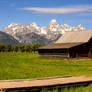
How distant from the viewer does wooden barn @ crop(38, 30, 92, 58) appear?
51.9 meters

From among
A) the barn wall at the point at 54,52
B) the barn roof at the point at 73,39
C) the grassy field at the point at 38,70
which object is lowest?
the barn wall at the point at 54,52

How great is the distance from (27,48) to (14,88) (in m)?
149

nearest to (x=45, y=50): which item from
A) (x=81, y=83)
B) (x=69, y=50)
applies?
(x=69, y=50)

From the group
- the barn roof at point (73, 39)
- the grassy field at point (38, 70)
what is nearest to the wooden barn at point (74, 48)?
the barn roof at point (73, 39)

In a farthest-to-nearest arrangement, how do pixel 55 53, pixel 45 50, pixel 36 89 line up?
pixel 45 50, pixel 55 53, pixel 36 89

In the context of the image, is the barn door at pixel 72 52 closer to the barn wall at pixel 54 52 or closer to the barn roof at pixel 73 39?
the barn wall at pixel 54 52

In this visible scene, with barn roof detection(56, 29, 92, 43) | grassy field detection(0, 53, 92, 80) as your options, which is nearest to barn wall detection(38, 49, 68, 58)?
barn roof detection(56, 29, 92, 43)

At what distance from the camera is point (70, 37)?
62062mm

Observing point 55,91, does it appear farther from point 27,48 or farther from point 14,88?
point 27,48

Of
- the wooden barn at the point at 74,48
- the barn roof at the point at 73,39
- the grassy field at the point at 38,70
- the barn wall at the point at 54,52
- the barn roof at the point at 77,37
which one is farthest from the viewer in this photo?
the barn roof at the point at 77,37

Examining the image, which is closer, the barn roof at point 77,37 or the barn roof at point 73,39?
the barn roof at point 73,39

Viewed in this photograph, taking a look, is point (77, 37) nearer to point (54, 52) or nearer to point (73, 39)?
point (73, 39)

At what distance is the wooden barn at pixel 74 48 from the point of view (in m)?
51.9

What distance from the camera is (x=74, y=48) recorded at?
2063 inches
